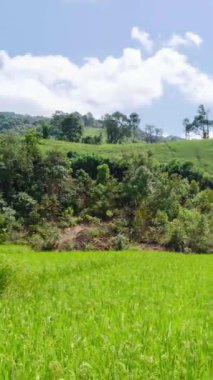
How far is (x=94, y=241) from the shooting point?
6038 centimetres

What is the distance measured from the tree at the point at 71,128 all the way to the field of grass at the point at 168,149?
16098 millimetres

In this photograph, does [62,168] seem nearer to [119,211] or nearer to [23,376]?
[119,211]

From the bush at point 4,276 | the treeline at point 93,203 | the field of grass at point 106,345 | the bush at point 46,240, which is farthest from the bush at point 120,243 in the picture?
the field of grass at point 106,345

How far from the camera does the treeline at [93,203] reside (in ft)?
192

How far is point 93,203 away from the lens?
70.9m

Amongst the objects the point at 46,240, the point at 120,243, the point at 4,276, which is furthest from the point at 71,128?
the point at 4,276

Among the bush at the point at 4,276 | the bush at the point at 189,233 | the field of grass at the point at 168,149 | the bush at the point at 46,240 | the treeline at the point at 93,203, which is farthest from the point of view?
the field of grass at the point at 168,149

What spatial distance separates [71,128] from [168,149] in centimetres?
2796

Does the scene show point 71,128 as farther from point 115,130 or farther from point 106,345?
point 106,345

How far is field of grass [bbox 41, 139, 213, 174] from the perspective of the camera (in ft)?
332

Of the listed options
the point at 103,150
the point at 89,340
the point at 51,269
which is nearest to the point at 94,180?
the point at 103,150

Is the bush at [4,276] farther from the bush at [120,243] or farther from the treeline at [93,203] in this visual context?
the treeline at [93,203]

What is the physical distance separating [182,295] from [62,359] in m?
8.15

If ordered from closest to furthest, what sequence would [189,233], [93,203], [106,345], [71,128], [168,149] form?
[106,345] < [189,233] < [93,203] < [168,149] < [71,128]
